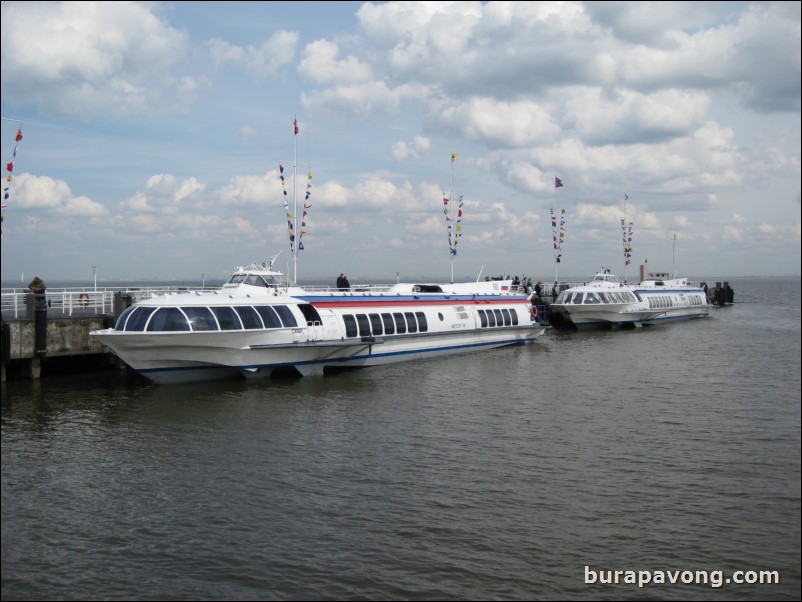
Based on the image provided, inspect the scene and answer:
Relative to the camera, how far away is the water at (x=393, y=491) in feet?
33.5

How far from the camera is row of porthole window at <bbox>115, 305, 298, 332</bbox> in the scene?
78.1ft

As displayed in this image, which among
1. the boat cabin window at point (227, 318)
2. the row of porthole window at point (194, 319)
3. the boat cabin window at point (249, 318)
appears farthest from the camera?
the boat cabin window at point (249, 318)

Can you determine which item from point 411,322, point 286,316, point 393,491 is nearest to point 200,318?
point 286,316

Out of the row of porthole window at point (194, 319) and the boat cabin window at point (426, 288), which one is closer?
the row of porthole window at point (194, 319)

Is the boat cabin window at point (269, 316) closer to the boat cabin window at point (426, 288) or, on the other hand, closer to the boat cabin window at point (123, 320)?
the boat cabin window at point (123, 320)

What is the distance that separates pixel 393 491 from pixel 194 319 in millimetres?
13338

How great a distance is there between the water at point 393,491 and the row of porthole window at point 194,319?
2413mm

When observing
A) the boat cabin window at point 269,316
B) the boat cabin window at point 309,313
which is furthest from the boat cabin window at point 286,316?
the boat cabin window at point 309,313

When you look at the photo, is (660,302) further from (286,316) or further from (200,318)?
(200,318)

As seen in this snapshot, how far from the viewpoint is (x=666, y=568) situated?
10.5m

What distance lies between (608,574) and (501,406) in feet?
40.0

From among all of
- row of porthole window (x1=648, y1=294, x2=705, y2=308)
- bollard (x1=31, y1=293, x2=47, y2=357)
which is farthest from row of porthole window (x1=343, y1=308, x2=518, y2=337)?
row of porthole window (x1=648, y1=294, x2=705, y2=308)

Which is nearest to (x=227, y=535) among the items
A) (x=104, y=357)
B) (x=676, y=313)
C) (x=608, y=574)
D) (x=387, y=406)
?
(x=608, y=574)

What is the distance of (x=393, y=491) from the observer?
13.8 m
